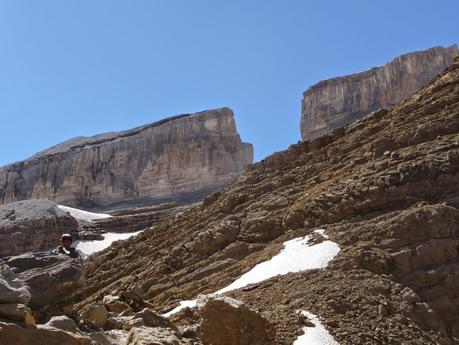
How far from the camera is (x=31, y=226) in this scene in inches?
2771

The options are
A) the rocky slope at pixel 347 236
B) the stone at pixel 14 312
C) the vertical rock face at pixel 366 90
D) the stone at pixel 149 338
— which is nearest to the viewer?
the stone at pixel 14 312

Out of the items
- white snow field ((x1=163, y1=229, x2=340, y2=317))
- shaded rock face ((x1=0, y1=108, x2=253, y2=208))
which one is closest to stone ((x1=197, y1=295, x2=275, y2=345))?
white snow field ((x1=163, y1=229, x2=340, y2=317))

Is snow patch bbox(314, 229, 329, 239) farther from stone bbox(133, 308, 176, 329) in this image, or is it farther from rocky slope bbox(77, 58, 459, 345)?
stone bbox(133, 308, 176, 329)

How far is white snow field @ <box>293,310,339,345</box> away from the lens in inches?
562

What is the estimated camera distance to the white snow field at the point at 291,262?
19.3m

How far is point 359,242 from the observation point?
64.5 ft

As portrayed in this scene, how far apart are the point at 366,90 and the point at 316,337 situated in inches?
3753

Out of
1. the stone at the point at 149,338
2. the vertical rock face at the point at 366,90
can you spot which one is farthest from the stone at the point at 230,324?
the vertical rock face at the point at 366,90

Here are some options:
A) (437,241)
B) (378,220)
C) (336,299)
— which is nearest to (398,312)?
(336,299)

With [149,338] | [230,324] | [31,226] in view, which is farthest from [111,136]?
[149,338]

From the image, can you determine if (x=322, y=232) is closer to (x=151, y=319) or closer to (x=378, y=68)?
(x=151, y=319)

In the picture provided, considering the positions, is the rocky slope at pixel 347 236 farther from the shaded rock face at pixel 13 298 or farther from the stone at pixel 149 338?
the shaded rock face at pixel 13 298

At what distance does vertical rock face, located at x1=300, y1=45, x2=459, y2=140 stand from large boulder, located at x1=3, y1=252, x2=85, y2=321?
89.0m

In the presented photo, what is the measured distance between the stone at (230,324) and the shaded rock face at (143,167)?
289 ft
